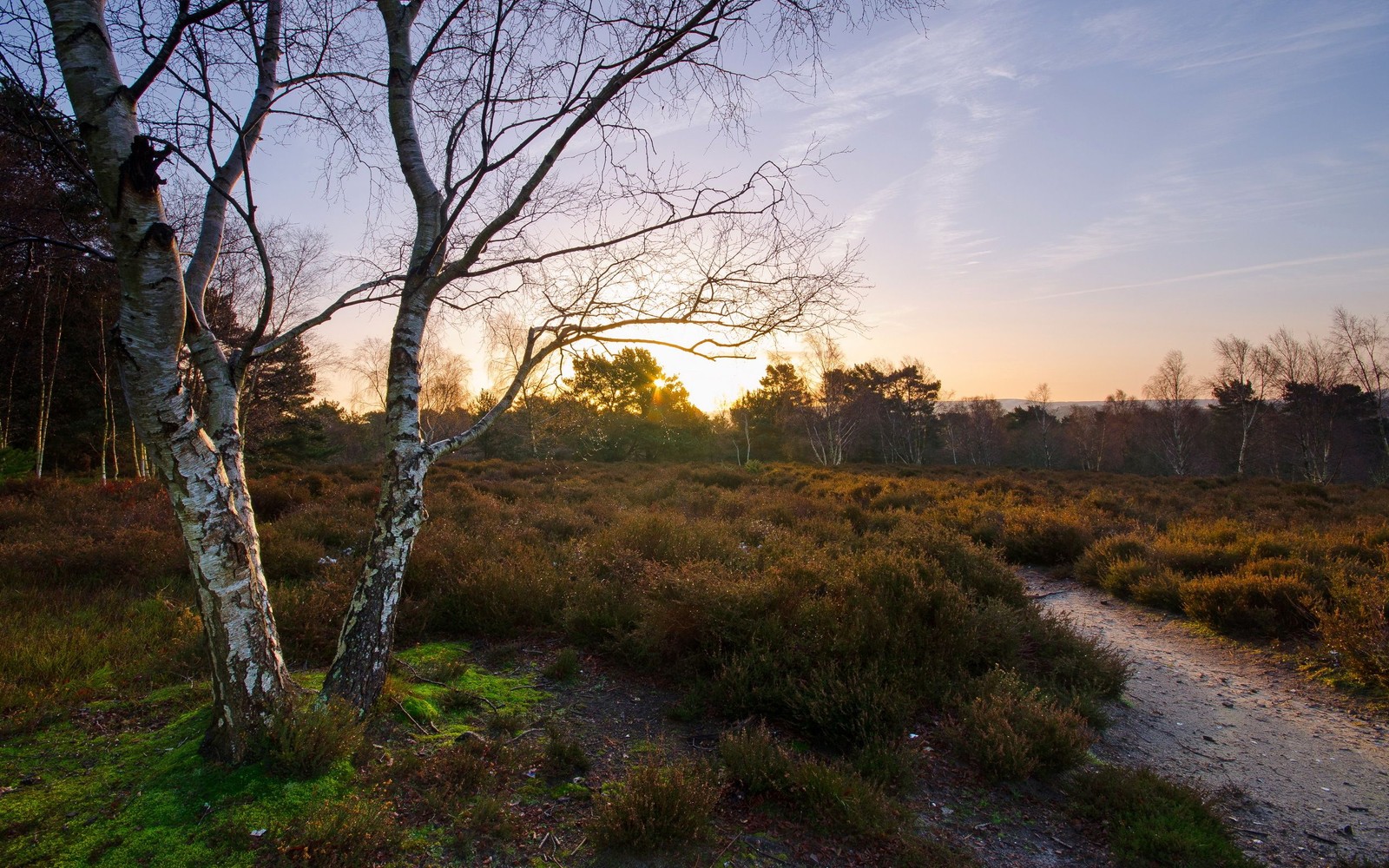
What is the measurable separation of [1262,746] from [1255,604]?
10.3ft

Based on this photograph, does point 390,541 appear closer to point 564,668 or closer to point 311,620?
point 564,668

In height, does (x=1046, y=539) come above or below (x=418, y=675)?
above

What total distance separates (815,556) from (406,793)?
4676 millimetres

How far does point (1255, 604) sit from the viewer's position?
22.4 ft

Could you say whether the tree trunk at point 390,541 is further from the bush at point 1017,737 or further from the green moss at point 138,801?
the bush at point 1017,737

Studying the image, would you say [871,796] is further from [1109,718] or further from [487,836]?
[1109,718]

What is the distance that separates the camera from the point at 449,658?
5.15 meters

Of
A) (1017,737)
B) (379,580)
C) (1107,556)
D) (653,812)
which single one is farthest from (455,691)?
(1107,556)

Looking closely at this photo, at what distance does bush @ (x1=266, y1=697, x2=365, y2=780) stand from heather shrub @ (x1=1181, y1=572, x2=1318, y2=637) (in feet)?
28.5

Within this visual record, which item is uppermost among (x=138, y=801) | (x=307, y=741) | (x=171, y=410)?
(x=171, y=410)

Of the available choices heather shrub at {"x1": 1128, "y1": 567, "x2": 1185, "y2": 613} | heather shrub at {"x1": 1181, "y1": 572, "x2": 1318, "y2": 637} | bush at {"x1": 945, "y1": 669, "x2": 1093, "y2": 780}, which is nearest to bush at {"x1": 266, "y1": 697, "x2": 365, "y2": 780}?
bush at {"x1": 945, "y1": 669, "x2": 1093, "y2": 780}

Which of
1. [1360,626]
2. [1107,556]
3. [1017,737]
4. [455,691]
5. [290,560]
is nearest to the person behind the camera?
[1017,737]

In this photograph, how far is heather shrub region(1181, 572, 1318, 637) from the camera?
6492 millimetres

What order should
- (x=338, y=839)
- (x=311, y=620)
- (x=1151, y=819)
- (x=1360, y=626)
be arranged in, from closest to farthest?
(x=338, y=839) → (x=1151, y=819) → (x=311, y=620) → (x=1360, y=626)
